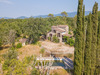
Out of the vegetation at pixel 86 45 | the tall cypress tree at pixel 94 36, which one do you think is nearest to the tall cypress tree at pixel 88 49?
the vegetation at pixel 86 45

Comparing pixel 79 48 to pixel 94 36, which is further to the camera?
pixel 94 36

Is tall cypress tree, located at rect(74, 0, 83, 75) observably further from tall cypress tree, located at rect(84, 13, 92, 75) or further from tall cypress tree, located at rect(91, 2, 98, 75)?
tall cypress tree, located at rect(91, 2, 98, 75)

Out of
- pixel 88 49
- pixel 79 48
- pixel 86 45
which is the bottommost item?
pixel 88 49

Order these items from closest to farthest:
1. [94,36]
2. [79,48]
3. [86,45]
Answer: [79,48] < [86,45] < [94,36]

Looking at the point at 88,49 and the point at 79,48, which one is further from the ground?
the point at 79,48

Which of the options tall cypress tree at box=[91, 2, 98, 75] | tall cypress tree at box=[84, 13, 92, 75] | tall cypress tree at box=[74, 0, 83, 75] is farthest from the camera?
tall cypress tree at box=[91, 2, 98, 75]

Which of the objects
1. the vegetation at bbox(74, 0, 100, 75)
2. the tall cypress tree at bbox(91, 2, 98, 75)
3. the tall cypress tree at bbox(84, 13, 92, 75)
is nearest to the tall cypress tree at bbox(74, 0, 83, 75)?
the vegetation at bbox(74, 0, 100, 75)

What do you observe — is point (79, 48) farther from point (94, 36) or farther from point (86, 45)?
point (94, 36)

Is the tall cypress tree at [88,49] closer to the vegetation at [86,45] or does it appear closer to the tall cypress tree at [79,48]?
the vegetation at [86,45]

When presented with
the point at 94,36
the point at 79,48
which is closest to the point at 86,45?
the point at 79,48

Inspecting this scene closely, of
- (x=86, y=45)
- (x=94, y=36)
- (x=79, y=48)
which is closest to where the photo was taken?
(x=79, y=48)

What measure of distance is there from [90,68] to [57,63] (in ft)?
30.3

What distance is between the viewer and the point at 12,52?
1809 centimetres

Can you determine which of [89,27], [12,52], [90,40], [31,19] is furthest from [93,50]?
[31,19]
